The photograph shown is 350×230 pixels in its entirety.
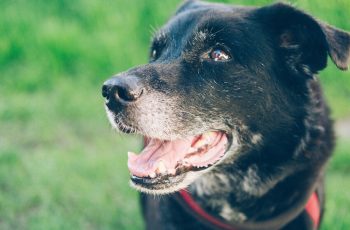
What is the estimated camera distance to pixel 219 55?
2754mm

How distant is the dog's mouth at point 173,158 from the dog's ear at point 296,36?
51 centimetres

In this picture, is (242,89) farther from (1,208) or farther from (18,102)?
(18,102)

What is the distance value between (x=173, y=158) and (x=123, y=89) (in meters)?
0.45

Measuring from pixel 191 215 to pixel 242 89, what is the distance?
68cm

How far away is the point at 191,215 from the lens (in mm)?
2910

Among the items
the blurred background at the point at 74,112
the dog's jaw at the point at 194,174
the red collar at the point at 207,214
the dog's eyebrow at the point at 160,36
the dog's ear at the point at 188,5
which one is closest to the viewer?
the dog's jaw at the point at 194,174

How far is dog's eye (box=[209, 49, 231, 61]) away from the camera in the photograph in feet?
9.04

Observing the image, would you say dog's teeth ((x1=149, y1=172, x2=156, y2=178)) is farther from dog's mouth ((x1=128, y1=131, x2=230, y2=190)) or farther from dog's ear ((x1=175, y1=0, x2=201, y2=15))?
dog's ear ((x1=175, y1=0, x2=201, y2=15))

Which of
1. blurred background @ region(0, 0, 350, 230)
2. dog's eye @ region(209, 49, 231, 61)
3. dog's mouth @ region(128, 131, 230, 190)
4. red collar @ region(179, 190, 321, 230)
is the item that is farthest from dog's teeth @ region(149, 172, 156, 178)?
blurred background @ region(0, 0, 350, 230)

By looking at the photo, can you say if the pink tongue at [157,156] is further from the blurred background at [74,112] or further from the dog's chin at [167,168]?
the blurred background at [74,112]

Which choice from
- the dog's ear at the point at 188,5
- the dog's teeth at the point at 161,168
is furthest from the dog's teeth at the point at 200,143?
the dog's ear at the point at 188,5

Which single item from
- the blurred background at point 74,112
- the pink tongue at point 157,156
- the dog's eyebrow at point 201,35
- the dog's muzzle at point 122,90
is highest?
the dog's muzzle at point 122,90

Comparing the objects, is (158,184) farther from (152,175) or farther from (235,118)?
(235,118)

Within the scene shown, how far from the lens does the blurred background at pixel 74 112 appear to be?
3.85m
